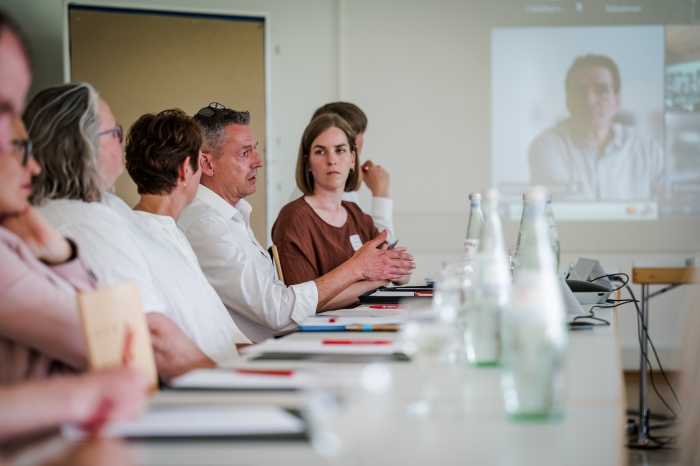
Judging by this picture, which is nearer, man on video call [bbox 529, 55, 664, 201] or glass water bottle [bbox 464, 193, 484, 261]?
glass water bottle [bbox 464, 193, 484, 261]

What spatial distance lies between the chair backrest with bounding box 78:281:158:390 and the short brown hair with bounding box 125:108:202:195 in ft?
2.81

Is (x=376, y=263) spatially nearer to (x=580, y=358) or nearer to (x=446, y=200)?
(x=580, y=358)

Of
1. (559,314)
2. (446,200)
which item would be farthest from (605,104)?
(559,314)

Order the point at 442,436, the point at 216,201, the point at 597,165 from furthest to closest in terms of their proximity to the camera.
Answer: the point at 597,165 → the point at 216,201 → the point at 442,436

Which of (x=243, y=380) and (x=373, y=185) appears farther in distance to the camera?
(x=373, y=185)

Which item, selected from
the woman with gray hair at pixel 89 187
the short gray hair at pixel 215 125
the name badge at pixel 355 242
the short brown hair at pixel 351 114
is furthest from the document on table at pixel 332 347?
the short brown hair at pixel 351 114

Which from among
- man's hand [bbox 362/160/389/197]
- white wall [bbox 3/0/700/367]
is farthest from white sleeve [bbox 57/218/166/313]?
white wall [bbox 3/0/700/367]

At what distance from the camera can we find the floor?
122 inches

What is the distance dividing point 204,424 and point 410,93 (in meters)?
4.68

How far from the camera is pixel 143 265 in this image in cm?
169

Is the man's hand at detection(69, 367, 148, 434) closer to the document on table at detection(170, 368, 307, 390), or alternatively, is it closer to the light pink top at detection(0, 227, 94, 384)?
the document on table at detection(170, 368, 307, 390)

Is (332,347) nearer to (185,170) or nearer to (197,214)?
(185,170)

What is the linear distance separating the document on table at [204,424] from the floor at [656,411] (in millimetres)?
1187

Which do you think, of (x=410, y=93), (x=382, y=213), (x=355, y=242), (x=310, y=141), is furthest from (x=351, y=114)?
(x=410, y=93)
